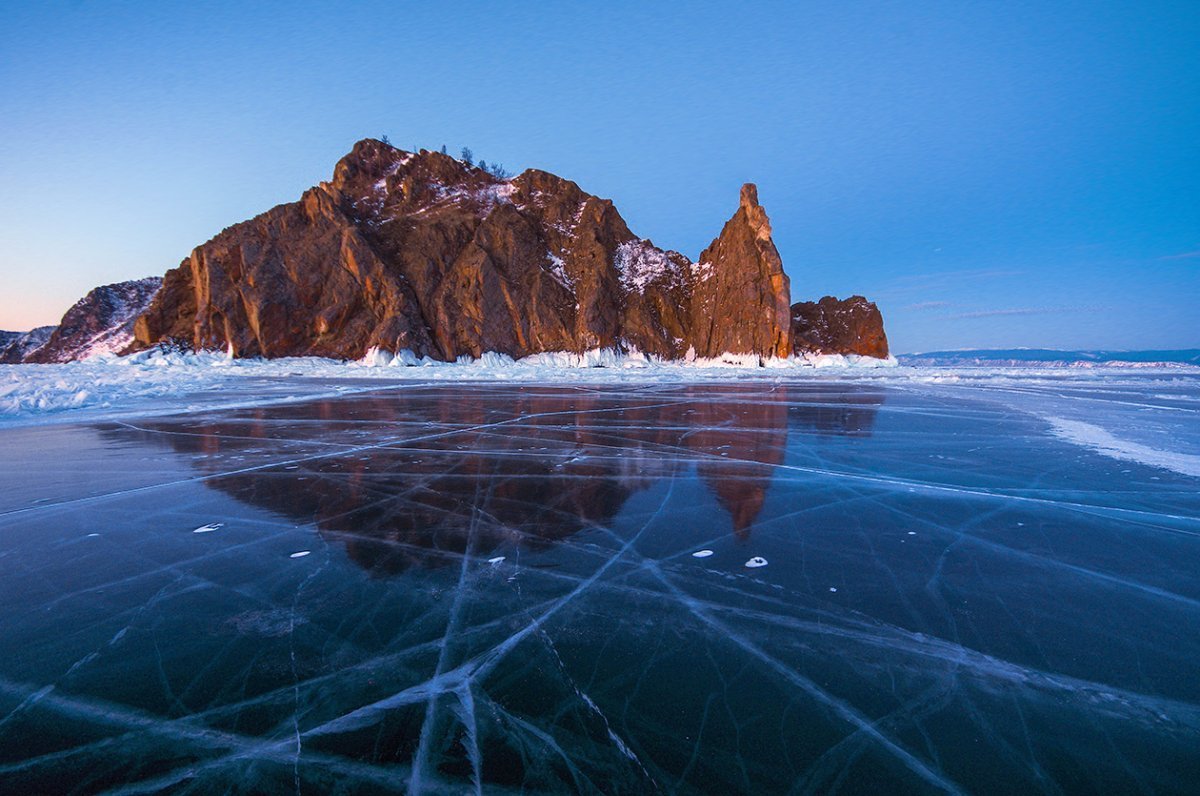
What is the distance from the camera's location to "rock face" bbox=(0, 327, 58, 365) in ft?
203

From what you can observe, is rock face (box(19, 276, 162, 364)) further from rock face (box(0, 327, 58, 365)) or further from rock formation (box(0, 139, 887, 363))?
rock face (box(0, 327, 58, 365))

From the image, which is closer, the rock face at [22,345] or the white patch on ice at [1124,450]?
the white patch on ice at [1124,450]

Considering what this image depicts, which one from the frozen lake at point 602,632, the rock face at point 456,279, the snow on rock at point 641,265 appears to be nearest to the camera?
the frozen lake at point 602,632

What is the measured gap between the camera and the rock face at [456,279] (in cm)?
4925

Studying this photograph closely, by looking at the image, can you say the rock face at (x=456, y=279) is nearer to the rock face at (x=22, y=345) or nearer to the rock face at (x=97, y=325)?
the rock face at (x=97, y=325)

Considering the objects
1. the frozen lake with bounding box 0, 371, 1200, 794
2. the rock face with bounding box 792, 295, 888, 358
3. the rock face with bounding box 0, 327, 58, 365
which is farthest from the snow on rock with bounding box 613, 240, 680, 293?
the rock face with bounding box 0, 327, 58, 365

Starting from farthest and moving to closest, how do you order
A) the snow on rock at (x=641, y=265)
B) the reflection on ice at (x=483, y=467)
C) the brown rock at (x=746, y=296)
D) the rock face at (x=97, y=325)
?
the snow on rock at (x=641, y=265) < the rock face at (x=97, y=325) < the brown rock at (x=746, y=296) < the reflection on ice at (x=483, y=467)

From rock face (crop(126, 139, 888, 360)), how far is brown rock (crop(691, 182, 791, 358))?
155 mm

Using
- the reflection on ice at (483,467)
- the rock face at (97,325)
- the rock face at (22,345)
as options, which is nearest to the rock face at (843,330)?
the reflection on ice at (483,467)

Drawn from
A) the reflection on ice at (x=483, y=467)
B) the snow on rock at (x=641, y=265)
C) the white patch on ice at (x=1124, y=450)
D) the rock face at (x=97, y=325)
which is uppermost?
the snow on rock at (x=641, y=265)

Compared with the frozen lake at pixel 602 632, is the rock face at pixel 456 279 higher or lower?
higher

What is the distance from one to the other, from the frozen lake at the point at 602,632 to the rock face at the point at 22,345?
87.5m

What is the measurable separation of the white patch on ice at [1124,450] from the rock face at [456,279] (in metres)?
45.5

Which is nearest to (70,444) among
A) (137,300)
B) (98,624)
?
(98,624)
